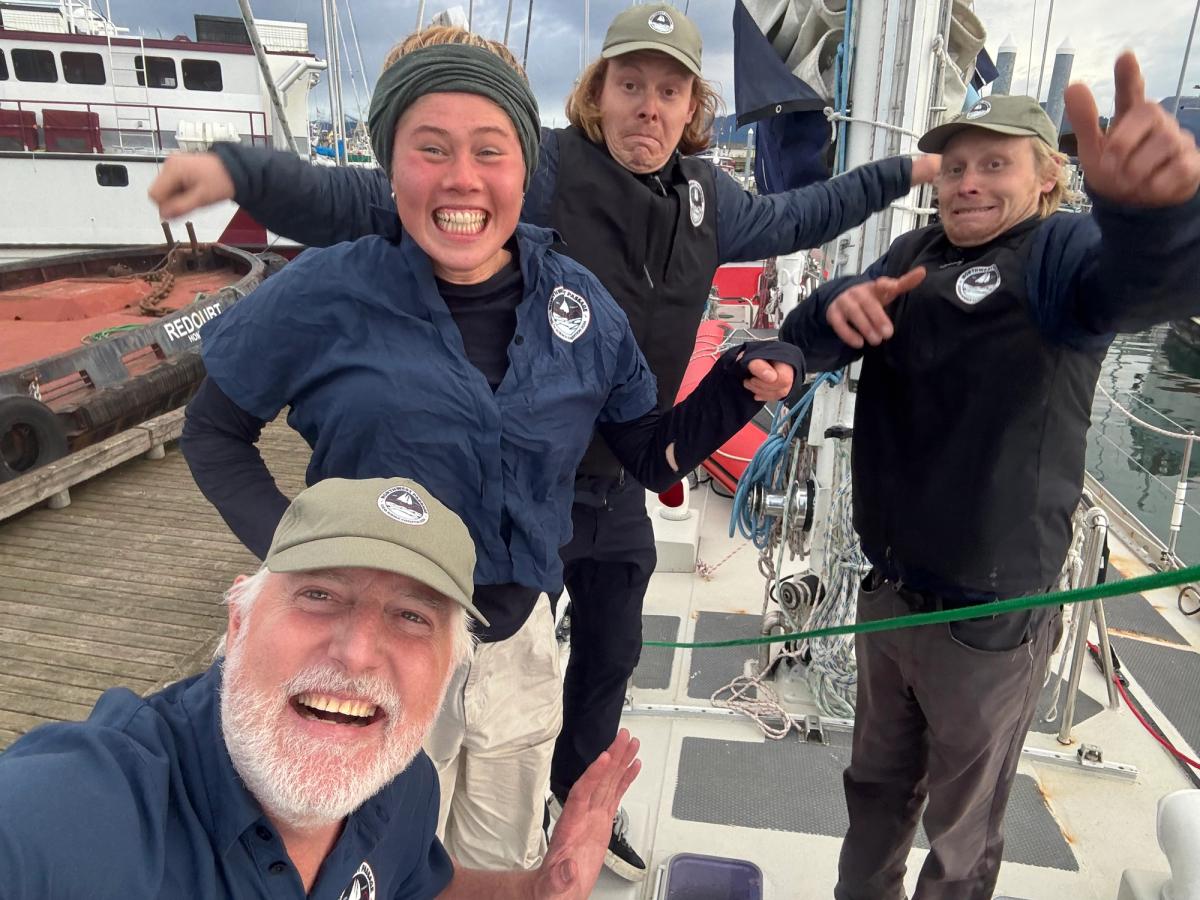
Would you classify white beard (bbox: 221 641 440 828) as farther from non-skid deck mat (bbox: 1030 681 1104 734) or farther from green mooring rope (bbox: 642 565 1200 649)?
non-skid deck mat (bbox: 1030 681 1104 734)

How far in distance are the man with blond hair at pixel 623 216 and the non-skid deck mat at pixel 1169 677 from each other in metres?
2.30

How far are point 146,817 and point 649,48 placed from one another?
1.85 metres

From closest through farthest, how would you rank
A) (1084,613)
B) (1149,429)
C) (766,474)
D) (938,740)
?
(938,740) → (1084,613) → (766,474) → (1149,429)

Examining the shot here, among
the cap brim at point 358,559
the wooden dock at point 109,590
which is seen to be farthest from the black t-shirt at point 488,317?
the wooden dock at point 109,590

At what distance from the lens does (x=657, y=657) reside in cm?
351

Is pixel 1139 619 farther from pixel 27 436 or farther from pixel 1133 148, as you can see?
pixel 27 436

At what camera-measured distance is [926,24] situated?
258 cm

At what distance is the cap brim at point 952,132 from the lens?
1.71m

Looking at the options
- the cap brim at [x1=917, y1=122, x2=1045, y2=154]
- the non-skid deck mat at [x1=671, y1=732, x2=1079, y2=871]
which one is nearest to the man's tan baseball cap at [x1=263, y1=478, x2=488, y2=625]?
the cap brim at [x1=917, y1=122, x2=1045, y2=154]

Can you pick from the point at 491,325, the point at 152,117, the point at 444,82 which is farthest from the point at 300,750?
the point at 152,117

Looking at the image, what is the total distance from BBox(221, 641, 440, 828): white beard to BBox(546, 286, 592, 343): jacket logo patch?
0.79 metres

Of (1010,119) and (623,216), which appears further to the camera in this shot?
(623,216)

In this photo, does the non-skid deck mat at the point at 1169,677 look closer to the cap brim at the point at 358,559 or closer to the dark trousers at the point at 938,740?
the dark trousers at the point at 938,740

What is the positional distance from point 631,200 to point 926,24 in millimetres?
1346
